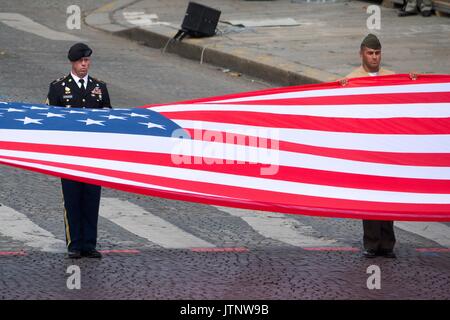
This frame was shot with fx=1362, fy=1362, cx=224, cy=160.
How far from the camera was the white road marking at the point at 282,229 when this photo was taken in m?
11.6

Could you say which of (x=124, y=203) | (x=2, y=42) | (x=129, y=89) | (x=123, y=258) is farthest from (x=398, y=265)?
(x=2, y=42)

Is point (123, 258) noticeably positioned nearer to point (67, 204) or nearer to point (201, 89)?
point (67, 204)

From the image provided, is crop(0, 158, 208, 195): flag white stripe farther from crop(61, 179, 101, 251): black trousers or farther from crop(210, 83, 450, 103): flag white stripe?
crop(210, 83, 450, 103): flag white stripe

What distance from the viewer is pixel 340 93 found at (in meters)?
11.0

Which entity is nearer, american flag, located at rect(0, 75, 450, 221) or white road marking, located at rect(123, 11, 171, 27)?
american flag, located at rect(0, 75, 450, 221)

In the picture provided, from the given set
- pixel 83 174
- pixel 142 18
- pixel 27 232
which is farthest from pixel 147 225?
pixel 142 18

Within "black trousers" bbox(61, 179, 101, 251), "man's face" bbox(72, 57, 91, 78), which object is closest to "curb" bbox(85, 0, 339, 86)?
"man's face" bbox(72, 57, 91, 78)

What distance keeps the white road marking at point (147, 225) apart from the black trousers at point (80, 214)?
2.54ft

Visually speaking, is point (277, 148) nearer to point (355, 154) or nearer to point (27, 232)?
point (355, 154)

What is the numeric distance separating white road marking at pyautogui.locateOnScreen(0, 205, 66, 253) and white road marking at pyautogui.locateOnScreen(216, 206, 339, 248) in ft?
6.06

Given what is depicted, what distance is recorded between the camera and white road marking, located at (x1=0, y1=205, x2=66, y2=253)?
1117 cm

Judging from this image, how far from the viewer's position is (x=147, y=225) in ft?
39.7
